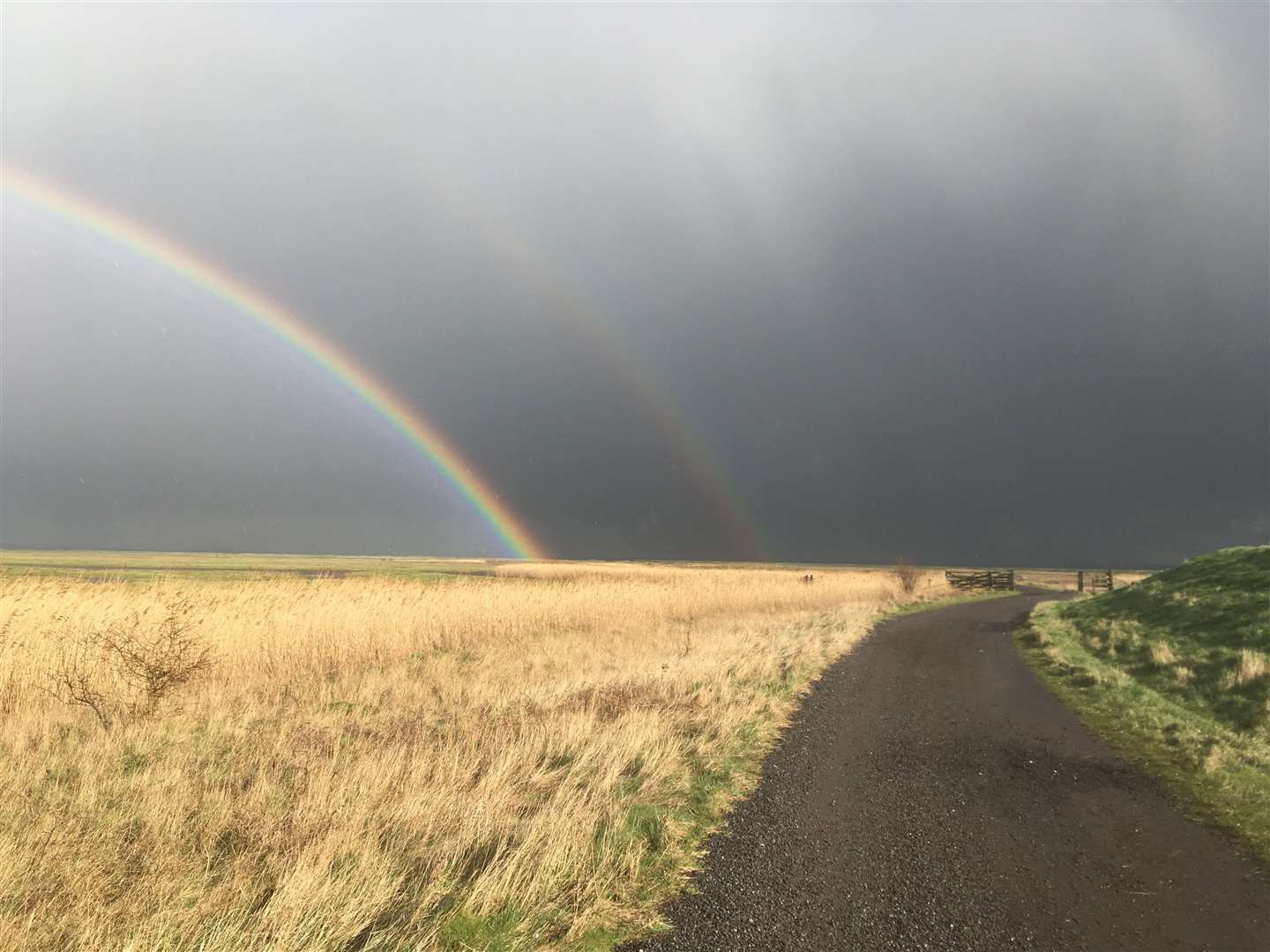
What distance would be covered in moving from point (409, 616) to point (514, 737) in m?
9.90

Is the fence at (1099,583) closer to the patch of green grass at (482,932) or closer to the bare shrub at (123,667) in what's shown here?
the patch of green grass at (482,932)

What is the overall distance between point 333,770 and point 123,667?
5957mm

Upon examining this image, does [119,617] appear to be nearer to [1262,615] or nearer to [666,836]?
[666,836]

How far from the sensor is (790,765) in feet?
25.1

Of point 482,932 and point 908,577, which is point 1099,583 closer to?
point 908,577

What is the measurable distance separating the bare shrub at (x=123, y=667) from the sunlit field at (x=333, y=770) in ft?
0.14

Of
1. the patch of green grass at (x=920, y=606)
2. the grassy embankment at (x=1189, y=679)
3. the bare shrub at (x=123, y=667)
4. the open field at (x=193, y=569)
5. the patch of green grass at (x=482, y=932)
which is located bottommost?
the grassy embankment at (x=1189, y=679)

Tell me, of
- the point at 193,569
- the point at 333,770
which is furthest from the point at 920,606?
the point at 193,569

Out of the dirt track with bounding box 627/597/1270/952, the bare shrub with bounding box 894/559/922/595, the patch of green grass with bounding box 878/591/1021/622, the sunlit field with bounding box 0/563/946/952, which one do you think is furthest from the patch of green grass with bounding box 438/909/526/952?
the bare shrub with bounding box 894/559/922/595

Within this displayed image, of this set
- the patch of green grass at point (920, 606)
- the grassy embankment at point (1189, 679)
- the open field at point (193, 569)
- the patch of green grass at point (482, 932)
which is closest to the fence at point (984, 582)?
the patch of green grass at point (920, 606)

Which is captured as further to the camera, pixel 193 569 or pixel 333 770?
pixel 193 569

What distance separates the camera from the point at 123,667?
32.2 feet

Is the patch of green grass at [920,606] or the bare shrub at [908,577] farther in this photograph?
the bare shrub at [908,577]

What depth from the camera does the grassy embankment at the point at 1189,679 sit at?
7355 millimetres
